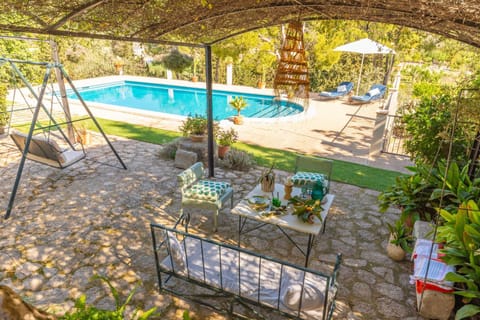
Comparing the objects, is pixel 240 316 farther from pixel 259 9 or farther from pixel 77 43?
pixel 77 43

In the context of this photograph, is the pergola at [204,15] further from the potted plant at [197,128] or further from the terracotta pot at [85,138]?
the terracotta pot at [85,138]

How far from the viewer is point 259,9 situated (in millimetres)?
4148

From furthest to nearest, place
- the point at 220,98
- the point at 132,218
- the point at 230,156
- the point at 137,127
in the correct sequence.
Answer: the point at 220,98 < the point at 137,127 < the point at 230,156 < the point at 132,218

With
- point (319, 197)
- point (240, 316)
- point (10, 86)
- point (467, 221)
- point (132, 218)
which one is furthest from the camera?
point (10, 86)

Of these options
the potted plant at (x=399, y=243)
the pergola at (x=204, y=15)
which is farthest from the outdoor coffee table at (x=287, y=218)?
the pergola at (x=204, y=15)

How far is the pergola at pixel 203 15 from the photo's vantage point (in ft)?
10.7

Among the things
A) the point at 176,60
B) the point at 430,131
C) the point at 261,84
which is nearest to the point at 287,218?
the point at 430,131

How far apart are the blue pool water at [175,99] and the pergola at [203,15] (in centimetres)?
878

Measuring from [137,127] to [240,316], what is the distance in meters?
7.90

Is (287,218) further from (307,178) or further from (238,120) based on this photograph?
(238,120)

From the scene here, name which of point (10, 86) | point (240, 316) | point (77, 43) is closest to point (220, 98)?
point (77, 43)

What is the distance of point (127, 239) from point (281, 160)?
4.16 meters

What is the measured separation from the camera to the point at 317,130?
10320 millimetres

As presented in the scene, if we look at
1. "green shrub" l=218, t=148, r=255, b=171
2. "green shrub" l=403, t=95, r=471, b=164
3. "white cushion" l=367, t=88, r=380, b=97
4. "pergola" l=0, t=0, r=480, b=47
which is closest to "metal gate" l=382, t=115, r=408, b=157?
"green shrub" l=403, t=95, r=471, b=164
